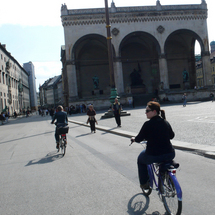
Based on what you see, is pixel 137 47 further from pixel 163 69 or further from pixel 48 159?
pixel 48 159

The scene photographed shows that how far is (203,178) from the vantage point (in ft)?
17.0

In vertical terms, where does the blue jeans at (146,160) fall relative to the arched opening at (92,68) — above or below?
Answer: below

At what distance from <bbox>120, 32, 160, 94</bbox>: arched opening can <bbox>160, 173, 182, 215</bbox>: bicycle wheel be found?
47511 millimetres

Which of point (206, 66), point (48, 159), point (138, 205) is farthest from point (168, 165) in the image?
point (206, 66)

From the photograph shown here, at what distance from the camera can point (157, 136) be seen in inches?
151

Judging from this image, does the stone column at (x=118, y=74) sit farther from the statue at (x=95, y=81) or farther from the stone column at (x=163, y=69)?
the stone column at (x=163, y=69)

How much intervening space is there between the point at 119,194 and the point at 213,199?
1.45 meters

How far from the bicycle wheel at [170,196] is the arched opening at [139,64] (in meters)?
47.5

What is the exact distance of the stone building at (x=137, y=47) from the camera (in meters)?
44.7

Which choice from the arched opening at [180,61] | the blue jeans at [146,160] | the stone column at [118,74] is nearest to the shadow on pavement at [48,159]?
the blue jeans at [146,160]

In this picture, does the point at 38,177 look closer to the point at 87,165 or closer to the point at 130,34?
the point at 87,165

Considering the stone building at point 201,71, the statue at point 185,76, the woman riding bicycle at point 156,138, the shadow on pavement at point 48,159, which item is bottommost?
the shadow on pavement at point 48,159

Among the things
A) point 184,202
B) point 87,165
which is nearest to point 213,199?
point 184,202

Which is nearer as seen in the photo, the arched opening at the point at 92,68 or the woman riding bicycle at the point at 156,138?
the woman riding bicycle at the point at 156,138
